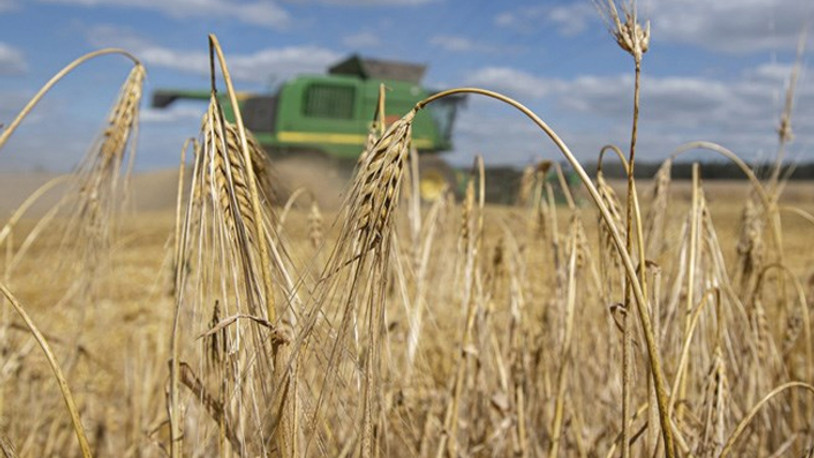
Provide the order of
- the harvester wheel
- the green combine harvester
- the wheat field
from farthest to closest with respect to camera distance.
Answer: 1. the harvester wheel
2. the green combine harvester
3. the wheat field

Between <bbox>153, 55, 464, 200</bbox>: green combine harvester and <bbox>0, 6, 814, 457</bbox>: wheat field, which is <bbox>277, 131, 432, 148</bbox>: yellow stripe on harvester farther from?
<bbox>0, 6, 814, 457</bbox>: wheat field

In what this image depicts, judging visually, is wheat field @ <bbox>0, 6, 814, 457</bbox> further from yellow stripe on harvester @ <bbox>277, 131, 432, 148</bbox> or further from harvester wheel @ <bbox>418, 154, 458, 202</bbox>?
harvester wheel @ <bbox>418, 154, 458, 202</bbox>

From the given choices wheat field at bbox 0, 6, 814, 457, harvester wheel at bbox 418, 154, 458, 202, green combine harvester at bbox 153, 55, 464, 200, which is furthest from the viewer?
harvester wheel at bbox 418, 154, 458, 202

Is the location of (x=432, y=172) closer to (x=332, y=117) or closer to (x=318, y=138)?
(x=332, y=117)

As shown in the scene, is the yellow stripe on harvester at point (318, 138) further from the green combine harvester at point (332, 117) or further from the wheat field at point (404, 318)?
the wheat field at point (404, 318)

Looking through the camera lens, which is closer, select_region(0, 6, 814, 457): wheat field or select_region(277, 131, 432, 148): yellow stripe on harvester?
select_region(0, 6, 814, 457): wheat field

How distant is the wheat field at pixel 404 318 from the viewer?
0.67 m

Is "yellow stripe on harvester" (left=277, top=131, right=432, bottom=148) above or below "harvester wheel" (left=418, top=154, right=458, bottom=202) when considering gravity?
above

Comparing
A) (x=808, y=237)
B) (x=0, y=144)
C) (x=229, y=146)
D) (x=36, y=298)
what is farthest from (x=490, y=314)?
(x=808, y=237)

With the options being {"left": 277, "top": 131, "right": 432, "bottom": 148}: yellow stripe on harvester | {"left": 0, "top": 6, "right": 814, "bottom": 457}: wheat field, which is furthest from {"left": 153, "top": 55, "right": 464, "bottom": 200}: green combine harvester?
{"left": 0, "top": 6, "right": 814, "bottom": 457}: wheat field

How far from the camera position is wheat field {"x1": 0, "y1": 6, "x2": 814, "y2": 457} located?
674 mm

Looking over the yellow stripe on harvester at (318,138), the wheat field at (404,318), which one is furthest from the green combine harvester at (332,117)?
the wheat field at (404,318)

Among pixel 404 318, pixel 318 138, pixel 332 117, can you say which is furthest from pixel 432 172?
pixel 404 318

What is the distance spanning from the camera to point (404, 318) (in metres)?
1.71
